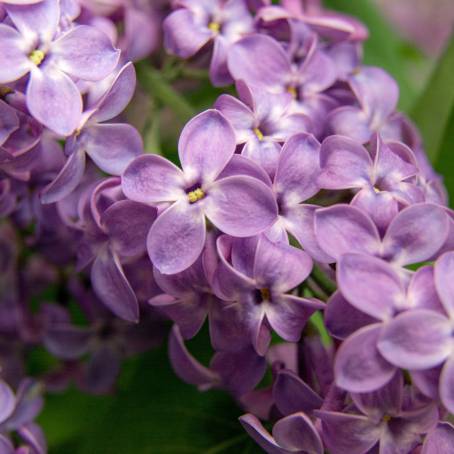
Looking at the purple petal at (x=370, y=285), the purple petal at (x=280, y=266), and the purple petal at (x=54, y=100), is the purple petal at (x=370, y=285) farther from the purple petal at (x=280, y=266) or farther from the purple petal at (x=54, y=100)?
the purple petal at (x=54, y=100)

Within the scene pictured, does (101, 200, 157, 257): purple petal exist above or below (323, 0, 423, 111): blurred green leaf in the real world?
above

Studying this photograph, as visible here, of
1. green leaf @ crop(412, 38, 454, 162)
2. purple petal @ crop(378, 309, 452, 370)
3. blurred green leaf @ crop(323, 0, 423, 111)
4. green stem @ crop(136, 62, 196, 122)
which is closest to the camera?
purple petal @ crop(378, 309, 452, 370)

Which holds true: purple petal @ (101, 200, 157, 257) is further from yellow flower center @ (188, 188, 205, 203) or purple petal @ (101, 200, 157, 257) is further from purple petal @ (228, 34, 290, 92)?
purple petal @ (228, 34, 290, 92)

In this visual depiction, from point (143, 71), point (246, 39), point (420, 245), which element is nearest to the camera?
point (420, 245)

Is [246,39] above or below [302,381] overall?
above

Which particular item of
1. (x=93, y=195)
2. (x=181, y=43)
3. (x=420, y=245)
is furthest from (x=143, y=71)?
(x=420, y=245)

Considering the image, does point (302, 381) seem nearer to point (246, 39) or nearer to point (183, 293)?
point (183, 293)

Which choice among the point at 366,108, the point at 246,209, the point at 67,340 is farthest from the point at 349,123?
the point at 67,340

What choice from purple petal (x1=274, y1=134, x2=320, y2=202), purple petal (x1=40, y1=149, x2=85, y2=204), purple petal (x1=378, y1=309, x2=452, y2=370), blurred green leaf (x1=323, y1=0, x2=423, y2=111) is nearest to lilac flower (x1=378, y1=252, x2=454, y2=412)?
purple petal (x1=378, y1=309, x2=452, y2=370)
